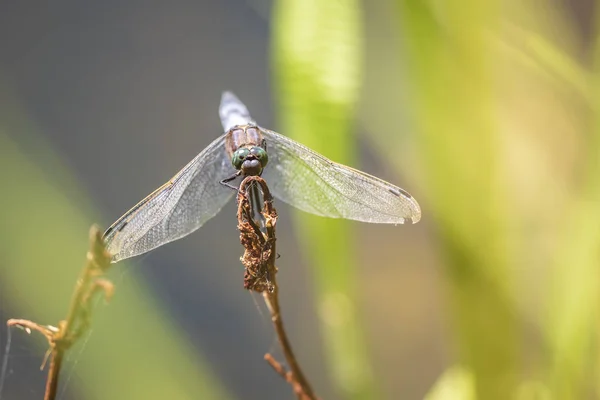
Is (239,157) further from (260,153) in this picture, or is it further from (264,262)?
(264,262)

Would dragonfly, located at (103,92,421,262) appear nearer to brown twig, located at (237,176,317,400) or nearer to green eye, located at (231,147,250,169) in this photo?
green eye, located at (231,147,250,169)

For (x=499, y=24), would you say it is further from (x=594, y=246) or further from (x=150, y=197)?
(x=150, y=197)

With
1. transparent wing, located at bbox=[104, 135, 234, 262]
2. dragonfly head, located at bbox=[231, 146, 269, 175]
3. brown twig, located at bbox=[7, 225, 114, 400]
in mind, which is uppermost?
dragonfly head, located at bbox=[231, 146, 269, 175]

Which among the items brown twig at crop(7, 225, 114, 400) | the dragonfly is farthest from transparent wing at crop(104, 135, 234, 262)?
brown twig at crop(7, 225, 114, 400)

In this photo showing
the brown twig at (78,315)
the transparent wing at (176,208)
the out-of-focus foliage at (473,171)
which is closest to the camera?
the brown twig at (78,315)

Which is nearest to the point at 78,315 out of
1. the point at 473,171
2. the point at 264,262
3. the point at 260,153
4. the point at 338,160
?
the point at 264,262

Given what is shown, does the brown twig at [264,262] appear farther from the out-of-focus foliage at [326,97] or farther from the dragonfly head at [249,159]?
the out-of-focus foliage at [326,97]

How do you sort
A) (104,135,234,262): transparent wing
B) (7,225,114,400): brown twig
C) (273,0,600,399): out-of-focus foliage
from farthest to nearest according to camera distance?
(273,0,600,399): out-of-focus foliage → (104,135,234,262): transparent wing → (7,225,114,400): brown twig

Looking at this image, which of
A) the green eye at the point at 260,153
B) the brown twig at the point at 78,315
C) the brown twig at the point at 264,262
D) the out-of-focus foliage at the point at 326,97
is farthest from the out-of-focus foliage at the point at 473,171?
the brown twig at the point at 78,315
